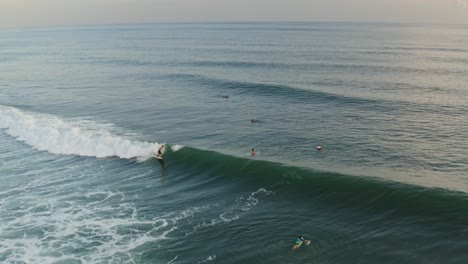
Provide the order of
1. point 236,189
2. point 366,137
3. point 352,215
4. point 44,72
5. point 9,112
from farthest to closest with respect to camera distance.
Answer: point 44,72 < point 9,112 < point 366,137 < point 236,189 < point 352,215

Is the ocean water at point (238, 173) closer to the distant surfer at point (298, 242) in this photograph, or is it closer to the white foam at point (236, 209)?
the white foam at point (236, 209)

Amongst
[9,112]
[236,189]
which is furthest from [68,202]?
[9,112]

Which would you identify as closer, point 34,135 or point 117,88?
point 34,135

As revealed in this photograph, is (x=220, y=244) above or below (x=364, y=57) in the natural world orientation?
below

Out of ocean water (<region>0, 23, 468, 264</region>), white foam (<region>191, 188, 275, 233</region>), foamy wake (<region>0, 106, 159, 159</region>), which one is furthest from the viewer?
foamy wake (<region>0, 106, 159, 159</region>)

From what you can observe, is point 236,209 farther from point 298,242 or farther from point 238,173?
point 238,173

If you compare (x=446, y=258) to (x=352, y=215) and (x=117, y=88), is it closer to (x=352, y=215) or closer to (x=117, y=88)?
(x=352, y=215)

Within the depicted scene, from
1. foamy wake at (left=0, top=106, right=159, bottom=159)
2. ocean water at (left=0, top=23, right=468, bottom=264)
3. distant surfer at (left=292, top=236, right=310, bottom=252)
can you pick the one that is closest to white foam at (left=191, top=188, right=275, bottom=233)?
ocean water at (left=0, top=23, right=468, bottom=264)

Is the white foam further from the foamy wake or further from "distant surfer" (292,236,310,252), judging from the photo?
the foamy wake
